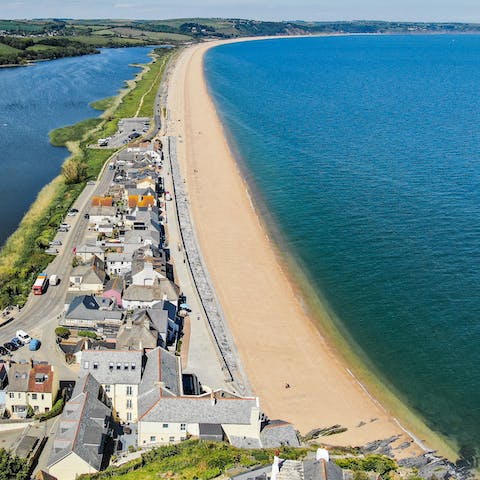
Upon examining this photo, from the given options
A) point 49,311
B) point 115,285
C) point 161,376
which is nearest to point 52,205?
point 115,285

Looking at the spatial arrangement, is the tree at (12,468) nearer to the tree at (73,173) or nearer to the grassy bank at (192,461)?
the grassy bank at (192,461)

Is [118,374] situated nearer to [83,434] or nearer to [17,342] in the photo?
[83,434]

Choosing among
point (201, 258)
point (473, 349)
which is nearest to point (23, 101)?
point (201, 258)

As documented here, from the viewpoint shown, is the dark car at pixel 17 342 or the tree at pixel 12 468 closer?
the tree at pixel 12 468

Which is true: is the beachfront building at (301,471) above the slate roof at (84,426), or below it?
above

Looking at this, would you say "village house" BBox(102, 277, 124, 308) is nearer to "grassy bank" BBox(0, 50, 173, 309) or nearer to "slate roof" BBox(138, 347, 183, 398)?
"grassy bank" BBox(0, 50, 173, 309)

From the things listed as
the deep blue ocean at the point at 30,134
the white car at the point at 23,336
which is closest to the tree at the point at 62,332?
the white car at the point at 23,336

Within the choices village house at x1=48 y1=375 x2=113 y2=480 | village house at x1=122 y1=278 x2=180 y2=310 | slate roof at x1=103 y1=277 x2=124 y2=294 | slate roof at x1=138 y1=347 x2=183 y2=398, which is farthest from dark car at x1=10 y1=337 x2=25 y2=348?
slate roof at x1=138 y1=347 x2=183 y2=398
